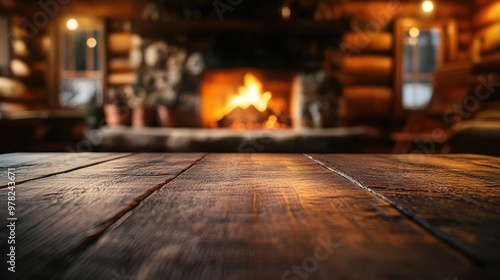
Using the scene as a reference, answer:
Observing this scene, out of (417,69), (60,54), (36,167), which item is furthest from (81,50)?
(36,167)

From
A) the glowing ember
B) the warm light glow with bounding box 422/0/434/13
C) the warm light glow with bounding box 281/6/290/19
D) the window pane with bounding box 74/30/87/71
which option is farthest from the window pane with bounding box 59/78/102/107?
the warm light glow with bounding box 422/0/434/13

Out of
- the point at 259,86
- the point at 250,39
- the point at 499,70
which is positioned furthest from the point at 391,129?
the point at 250,39

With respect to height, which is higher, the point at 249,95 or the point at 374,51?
the point at 374,51

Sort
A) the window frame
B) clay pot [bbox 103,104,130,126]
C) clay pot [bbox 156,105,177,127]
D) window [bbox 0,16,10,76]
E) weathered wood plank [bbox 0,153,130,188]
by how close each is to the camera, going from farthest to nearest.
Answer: the window frame < window [bbox 0,16,10,76] < clay pot [bbox 103,104,130,126] < clay pot [bbox 156,105,177,127] < weathered wood plank [bbox 0,153,130,188]

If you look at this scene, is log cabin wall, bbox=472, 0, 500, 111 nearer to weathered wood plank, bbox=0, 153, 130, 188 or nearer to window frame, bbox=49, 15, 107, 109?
weathered wood plank, bbox=0, 153, 130, 188

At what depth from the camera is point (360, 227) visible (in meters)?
0.53

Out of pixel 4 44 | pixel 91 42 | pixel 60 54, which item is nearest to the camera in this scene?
pixel 4 44

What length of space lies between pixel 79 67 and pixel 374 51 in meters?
4.57

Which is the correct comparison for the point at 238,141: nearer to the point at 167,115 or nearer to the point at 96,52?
the point at 167,115

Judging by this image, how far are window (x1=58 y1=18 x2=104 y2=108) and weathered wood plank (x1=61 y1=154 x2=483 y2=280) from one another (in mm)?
5887

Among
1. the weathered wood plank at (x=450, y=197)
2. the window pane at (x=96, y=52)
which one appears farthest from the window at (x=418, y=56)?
the weathered wood plank at (x=450, y=197)

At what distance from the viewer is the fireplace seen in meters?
4.82

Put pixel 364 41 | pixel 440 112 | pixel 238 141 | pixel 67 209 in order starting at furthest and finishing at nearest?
pixel 364 41 < pixel 440 112 < pixel 238 141 < pixel 67 209

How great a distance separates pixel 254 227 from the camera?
536mm
